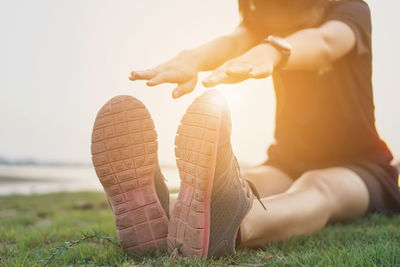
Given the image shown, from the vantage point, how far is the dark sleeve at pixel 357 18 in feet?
6.40

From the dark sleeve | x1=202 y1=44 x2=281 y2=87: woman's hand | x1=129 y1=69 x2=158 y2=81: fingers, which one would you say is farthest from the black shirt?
x1=129 y1=69 x2=158 y2=81: fingers

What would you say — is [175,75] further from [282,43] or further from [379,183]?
[379,183]

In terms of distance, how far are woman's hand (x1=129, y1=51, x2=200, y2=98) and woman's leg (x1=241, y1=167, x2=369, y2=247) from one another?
2.01 ft

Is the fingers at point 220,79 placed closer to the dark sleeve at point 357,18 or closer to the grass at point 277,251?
the grass at point 277,251

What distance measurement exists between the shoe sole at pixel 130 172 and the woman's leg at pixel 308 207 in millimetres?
401

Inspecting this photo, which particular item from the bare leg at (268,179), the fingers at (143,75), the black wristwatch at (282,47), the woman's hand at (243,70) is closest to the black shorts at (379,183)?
the bare leg at (268,179)

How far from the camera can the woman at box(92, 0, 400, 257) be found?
4.42 ft

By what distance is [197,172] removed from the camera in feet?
4.36

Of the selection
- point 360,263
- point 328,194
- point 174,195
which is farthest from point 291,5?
point 360,263

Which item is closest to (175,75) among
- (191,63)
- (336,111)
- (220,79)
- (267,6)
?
(191,63)

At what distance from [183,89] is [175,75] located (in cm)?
7

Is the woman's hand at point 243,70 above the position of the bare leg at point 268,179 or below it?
above

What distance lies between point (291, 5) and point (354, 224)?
4.50ft

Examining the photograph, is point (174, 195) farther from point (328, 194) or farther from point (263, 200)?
point (328, 194)
